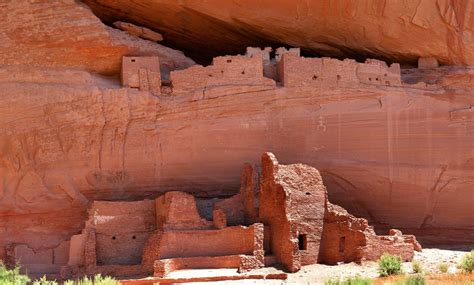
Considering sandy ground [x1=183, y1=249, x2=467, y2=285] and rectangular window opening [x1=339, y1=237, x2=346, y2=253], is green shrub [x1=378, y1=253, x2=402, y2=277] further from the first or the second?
rectangular window opening [x1=339, y1=237, x2=346, y2=253]

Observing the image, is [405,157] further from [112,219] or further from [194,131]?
[112,219]

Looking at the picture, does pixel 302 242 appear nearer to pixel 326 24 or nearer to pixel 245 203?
pixel 245 203

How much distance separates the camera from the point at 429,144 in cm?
2041

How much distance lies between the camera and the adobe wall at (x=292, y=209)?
56.3 feet

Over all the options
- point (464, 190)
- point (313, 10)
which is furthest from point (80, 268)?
point (464, 190)

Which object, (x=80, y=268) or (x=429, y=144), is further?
(x=429, y=144)

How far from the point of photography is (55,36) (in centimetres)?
1891

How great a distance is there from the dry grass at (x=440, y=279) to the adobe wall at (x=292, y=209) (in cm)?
231

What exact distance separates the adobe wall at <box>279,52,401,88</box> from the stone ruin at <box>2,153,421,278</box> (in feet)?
8.64

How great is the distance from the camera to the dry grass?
13672mm

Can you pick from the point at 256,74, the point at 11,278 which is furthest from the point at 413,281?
the point at 256,74

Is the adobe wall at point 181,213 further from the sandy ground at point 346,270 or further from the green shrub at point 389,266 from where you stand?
the green shrub at point 389,266

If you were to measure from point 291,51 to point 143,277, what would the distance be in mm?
6359

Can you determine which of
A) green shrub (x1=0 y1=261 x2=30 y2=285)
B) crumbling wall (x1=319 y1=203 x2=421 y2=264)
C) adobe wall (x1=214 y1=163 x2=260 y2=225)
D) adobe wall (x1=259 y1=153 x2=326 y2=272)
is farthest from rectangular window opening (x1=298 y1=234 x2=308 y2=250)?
green shrub (x1=0 y1=261 x2=30 y2=285)
